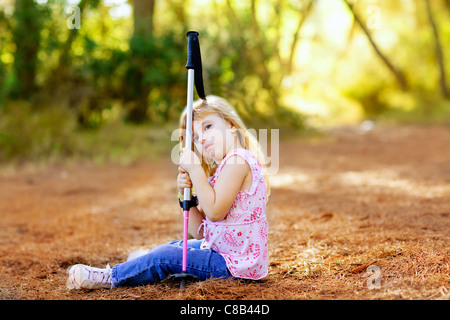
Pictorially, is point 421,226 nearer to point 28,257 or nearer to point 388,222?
point 388,222

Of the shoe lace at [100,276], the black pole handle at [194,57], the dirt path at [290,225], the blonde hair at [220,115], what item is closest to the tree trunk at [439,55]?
the dirt path at [290,225]

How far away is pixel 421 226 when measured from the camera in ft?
11.4

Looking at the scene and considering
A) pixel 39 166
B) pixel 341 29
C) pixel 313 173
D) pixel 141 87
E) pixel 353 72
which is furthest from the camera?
pixel 341 29

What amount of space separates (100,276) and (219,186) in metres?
0.78

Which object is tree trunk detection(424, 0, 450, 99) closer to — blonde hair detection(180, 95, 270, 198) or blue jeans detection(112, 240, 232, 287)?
blonde hair detection(180, 95, 270, 198)

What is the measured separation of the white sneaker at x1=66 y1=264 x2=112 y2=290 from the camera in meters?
2.61

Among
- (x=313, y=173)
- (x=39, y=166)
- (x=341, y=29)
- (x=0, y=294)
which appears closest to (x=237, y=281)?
(x=0, y=294)

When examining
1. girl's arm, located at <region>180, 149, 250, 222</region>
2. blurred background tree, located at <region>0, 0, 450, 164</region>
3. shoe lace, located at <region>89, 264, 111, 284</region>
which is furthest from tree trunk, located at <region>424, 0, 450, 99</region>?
shoe lace, located at <region>89, 264, 111, 284</region>

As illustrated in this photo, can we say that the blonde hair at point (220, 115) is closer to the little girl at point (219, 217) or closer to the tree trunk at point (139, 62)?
the little girl at point (219, 217)

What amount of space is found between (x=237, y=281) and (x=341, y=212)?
192 centimetres

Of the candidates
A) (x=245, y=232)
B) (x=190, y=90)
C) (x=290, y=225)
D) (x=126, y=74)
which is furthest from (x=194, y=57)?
(x=126, y=74)

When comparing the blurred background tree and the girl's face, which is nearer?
the girl's face

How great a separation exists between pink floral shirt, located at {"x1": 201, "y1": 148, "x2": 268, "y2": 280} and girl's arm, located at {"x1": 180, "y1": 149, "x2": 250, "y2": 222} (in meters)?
0.06

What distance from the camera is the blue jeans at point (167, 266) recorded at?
256 cm
